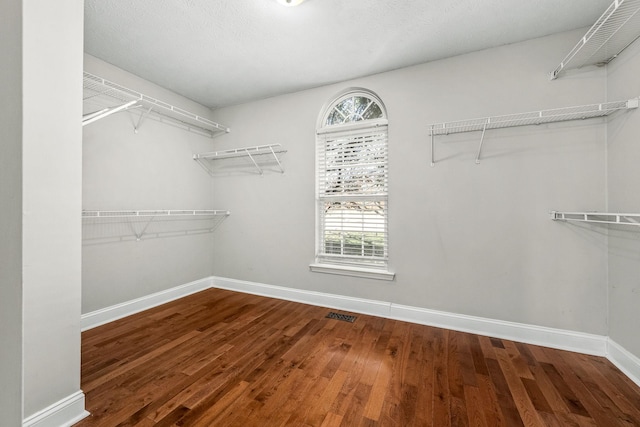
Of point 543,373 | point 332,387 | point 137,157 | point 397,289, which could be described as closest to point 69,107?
point 137,157

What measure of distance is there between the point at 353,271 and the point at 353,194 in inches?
32.4

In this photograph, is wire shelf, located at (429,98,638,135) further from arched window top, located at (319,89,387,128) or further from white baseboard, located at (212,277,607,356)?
white baseboard, located at (212,277,607,356)

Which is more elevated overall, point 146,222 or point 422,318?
point 146,222

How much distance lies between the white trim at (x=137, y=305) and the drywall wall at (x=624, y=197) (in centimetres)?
392

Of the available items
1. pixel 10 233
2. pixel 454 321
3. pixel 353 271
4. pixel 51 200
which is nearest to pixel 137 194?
pixel 51 200

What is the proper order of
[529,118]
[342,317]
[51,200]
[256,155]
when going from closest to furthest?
[51,200]
[529,118]
[342,317]
[256,155]

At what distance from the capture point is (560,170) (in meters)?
2.09

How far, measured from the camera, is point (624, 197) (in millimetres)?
1795

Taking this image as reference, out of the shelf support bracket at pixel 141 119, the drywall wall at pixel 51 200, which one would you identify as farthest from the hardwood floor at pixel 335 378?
the shelf support bracket at pixel 141 119

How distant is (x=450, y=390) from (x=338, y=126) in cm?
249

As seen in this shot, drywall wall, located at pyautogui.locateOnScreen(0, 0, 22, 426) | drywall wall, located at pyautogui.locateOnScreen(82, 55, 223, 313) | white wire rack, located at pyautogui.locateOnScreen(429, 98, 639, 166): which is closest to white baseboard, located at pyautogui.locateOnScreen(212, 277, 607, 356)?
drywall wall, located at pyautogui.locateOnScreen(82, 55, 223, 313)

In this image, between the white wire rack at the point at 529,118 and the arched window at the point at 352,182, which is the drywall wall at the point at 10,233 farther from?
the arched window at the point at 352,182

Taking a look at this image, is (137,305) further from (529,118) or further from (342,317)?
(529,118)

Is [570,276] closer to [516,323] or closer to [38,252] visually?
[516,323]
